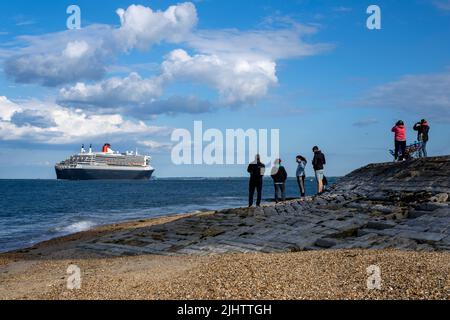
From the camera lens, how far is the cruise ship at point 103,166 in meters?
137

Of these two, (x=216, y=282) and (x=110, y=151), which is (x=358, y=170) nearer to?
(x=216, y=282)

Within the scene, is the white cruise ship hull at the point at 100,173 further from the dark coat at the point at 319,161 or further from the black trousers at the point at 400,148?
the black trousers at the point at 400,148

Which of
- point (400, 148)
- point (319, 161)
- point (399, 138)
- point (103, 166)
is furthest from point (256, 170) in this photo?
point (103, 166)

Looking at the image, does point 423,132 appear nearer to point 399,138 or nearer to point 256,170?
point 399,138

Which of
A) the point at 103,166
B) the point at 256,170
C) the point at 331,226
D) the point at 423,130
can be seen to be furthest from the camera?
the point at 103,166

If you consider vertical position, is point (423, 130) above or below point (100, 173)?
above

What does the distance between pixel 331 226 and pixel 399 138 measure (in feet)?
32.9

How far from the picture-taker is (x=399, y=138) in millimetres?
19828

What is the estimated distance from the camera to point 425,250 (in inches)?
330

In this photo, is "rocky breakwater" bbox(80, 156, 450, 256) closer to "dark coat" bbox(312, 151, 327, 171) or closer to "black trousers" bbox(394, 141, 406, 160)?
"black trousers" bbox(394, 141, 406, 160)

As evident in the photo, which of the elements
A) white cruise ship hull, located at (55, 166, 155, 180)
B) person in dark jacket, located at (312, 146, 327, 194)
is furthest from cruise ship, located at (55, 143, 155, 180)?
person in dark jacket, located at (312, 146, 327, 194)

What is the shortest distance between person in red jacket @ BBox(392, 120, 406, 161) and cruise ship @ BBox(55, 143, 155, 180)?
123777mm

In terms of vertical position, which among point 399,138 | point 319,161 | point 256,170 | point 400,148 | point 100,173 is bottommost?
point 100,173
